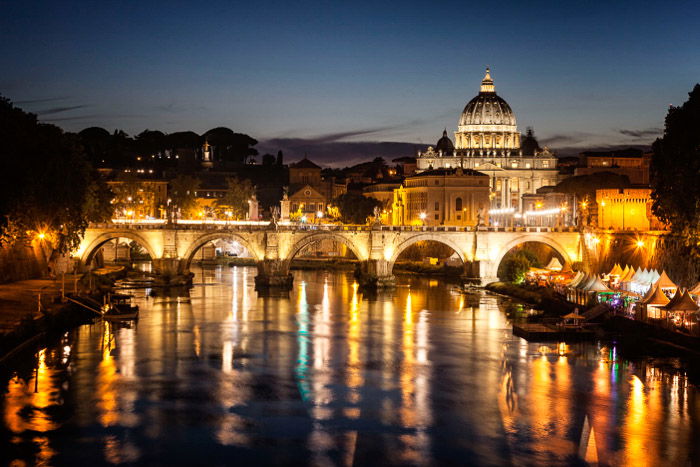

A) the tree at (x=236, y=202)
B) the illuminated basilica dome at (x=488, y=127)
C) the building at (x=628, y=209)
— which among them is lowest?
the building at (x=628, y=209)

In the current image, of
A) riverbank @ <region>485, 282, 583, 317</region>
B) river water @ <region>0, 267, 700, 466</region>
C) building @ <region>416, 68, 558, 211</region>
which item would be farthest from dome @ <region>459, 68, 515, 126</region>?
river water @ <region>0, 267, 700, 466</region>

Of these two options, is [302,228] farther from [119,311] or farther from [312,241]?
[119,311]

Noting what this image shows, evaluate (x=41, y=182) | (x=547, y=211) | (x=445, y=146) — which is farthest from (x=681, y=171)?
(x=445, y=146)

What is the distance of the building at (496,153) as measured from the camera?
136 meters

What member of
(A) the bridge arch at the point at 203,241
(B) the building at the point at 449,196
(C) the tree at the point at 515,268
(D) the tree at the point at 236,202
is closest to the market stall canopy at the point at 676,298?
(C) the tree at the point at 515,268

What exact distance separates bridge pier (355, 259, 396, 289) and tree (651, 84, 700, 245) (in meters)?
24.3

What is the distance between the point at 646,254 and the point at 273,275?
26.1 m

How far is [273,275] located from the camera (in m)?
68.6

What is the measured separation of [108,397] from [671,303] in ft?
72.2

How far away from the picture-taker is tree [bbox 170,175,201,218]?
98.6 metres

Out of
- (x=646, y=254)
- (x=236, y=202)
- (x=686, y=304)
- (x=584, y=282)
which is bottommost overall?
(x=686, y=304)

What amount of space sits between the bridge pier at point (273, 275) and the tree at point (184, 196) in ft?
98.6

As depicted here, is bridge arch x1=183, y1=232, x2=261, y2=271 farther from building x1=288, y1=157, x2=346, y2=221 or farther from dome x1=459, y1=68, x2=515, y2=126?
dome x1=459, y1=68, x2=515, y2=126

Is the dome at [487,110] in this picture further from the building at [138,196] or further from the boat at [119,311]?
the boat at [119,311]
